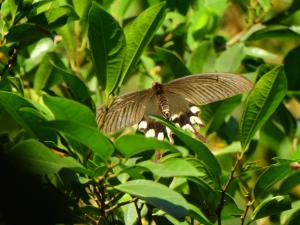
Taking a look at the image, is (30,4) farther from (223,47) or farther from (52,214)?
(223,47)

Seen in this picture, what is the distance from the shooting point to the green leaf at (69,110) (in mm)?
1165

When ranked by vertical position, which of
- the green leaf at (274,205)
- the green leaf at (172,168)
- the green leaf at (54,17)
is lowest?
the green leaf at (274,205)

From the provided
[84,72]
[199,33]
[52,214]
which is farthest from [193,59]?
[52,214]

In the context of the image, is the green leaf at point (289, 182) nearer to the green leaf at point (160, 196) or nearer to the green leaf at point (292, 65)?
the green leaf at point (160, 196)

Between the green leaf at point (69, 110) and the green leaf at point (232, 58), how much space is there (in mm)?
896

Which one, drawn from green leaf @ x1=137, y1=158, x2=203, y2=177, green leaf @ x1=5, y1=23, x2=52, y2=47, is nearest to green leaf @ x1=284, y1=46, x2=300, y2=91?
green leaf @ x1=5, y1=23, x2=52, y2=47

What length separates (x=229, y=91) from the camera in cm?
176

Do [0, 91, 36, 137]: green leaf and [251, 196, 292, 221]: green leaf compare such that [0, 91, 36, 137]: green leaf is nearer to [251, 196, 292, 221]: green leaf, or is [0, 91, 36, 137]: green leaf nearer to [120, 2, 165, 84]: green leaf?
Result: [120, 2, 165, 84]: green leaf

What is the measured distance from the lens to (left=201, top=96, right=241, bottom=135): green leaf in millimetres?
1921

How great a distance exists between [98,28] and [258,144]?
89 centimetres

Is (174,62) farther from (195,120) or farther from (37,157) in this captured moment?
(37,157)

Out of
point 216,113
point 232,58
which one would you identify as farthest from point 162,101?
point 232,58

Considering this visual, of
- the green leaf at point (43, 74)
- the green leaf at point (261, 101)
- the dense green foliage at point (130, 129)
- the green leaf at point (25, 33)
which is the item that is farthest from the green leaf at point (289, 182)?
the green leaf at point (43, 74)

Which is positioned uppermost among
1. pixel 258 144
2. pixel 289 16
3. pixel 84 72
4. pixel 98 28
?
pixel 98 28
